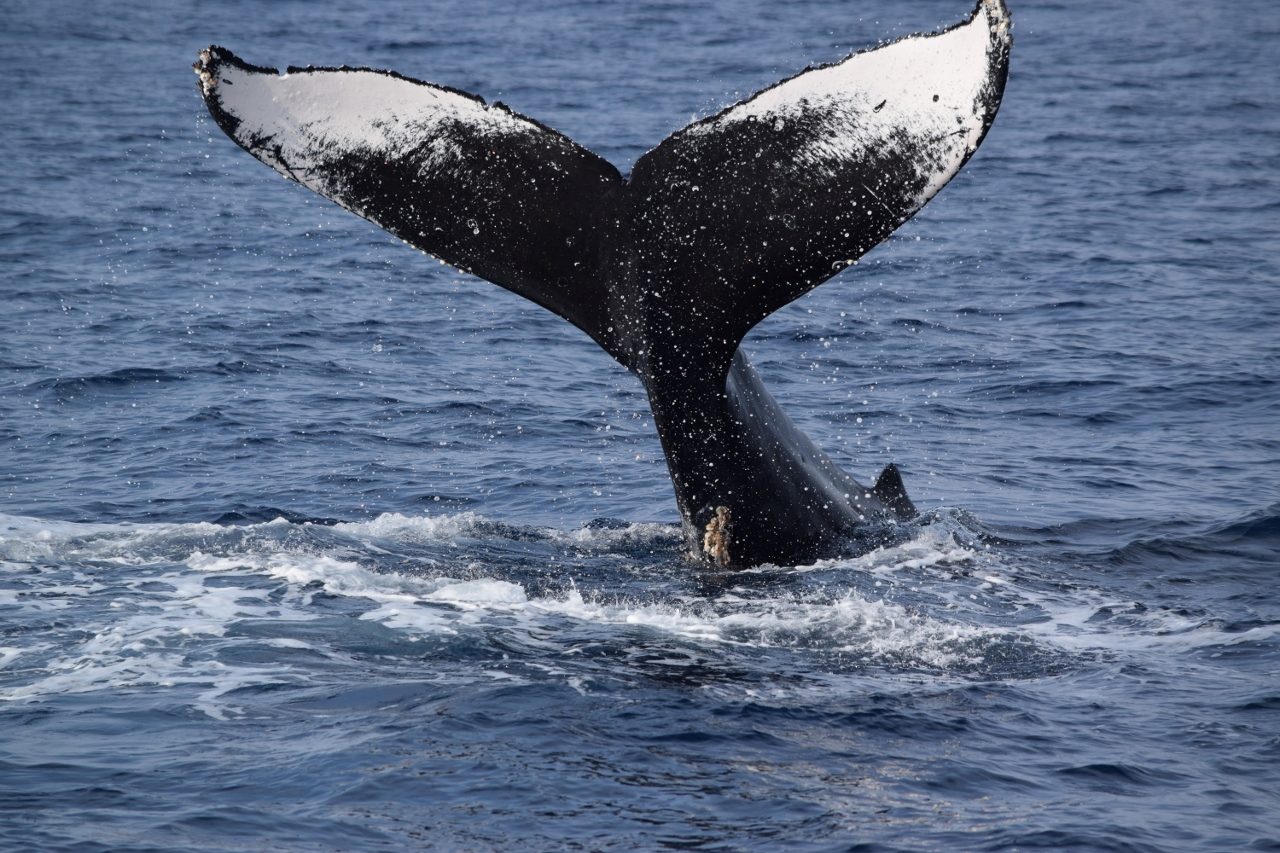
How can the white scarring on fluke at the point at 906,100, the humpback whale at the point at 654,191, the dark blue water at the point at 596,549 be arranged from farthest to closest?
the humpback whale at the point at 654,191 → the dark blue water at the point at 596,549 → the white scarring on fluke at the point at 906,100

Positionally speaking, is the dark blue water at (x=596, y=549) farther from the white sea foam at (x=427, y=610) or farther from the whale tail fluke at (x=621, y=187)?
the whale tail fluke at (x=621, y=187)

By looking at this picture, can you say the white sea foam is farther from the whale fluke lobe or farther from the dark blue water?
the whale fluke lobe

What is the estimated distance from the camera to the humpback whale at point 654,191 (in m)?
7.41

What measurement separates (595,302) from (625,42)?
3328 cm

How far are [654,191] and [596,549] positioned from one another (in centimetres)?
311

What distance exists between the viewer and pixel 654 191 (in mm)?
8031

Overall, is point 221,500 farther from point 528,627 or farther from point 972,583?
point 972,583

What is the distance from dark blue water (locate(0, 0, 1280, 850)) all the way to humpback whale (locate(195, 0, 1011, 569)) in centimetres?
149

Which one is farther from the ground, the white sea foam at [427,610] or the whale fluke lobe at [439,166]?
the whale fluke lobe at [439,166]

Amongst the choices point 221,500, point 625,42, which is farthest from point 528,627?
point 625,42

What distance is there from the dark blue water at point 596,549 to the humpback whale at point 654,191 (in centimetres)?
149

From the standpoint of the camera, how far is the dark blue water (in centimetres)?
707

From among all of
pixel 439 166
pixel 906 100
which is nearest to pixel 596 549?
pixel 439 166

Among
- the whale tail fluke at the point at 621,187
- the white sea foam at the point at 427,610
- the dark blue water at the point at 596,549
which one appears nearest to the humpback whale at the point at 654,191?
the whale tail fluke at the point at 621,187
